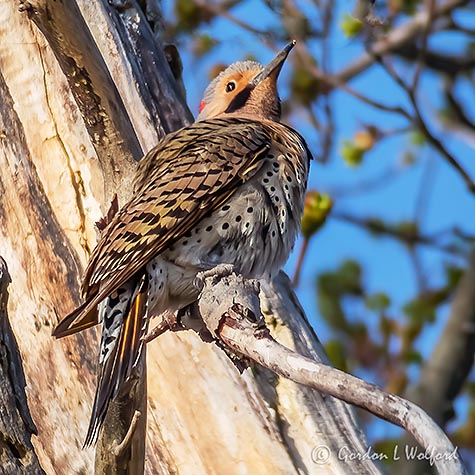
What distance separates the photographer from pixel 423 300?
6055 millimetres

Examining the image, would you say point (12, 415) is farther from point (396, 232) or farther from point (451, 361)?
point (396, 232)

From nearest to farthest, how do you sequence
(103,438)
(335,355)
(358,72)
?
(103,438)
(335,355)
(358,72)

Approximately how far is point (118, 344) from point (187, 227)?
1.86 feet

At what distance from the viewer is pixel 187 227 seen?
3.49m

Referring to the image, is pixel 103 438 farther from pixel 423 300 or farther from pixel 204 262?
pixel 423 300

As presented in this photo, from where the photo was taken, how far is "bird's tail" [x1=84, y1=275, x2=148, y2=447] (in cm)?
285

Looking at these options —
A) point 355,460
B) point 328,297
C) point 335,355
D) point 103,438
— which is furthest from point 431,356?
point 103,438

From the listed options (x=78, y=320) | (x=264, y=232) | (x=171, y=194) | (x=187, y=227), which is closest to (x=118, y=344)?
(x=78, y=320)

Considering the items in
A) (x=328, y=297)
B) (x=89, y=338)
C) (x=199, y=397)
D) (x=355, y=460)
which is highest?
(x=328, y=297)

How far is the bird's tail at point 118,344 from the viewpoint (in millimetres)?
2850

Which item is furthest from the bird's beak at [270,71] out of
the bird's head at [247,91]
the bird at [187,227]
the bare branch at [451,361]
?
the bare branch at [451,361]

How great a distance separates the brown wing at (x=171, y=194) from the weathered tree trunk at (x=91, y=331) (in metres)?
0.16

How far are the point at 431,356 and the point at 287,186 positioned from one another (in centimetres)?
189

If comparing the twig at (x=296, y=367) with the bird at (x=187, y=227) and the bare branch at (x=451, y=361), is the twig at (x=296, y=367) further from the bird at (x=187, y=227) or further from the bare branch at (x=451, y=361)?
the bare branch at (x=451, y=361)
